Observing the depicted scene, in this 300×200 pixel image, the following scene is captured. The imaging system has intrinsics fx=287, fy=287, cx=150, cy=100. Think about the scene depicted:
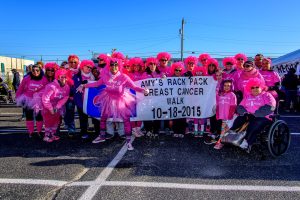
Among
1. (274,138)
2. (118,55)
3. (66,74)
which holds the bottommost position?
(274,138)

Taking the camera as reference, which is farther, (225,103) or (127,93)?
(127,93)

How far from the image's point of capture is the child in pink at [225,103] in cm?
573

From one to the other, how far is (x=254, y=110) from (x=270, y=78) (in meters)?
1.37

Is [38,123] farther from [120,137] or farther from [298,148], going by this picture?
[298,148]

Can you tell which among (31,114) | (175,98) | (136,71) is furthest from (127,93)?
(31,114)

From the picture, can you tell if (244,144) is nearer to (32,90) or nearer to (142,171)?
(142,171)

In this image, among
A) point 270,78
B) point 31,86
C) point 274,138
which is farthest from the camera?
point 31,86

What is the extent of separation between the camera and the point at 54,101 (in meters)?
6.36

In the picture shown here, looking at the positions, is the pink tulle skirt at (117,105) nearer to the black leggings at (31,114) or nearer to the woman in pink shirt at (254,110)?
the black leggings at (31,114)

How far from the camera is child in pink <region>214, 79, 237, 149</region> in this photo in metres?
5.73

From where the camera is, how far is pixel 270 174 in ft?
14.0

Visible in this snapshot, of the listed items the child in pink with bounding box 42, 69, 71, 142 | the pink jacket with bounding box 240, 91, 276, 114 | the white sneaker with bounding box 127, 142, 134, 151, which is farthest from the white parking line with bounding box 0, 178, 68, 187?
the pink jacket with bounding box 240, 91, 276, 114

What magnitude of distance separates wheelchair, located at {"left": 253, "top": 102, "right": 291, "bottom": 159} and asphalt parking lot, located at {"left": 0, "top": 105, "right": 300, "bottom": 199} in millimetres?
143

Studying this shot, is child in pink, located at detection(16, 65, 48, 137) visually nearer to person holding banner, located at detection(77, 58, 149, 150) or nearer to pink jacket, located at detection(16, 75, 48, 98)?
pink jacket, located at detection(16, 75, 48, 98)
